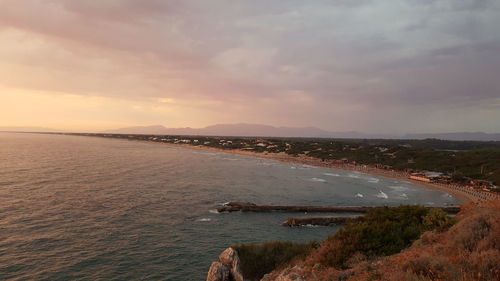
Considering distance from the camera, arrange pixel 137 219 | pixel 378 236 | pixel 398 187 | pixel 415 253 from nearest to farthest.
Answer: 1. pixel 415 253
2. pixel 378 236
3. pixel 137 219
4. pixel 398 187

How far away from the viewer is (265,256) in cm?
1947

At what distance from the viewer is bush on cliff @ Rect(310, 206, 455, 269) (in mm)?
13702

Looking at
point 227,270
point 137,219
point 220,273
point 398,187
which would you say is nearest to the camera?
point 220,273

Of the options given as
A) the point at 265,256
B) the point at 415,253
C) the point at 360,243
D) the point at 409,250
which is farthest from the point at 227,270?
the point at 415,253

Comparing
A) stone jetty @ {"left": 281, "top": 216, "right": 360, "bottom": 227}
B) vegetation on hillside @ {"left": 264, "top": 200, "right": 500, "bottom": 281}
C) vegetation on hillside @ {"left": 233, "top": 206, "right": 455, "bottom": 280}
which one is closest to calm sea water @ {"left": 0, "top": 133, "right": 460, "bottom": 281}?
stone jetty @ {"left": 281, "top": 216, "right": 360, "bottom": 227}

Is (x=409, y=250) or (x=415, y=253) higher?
(x=415, y=253)

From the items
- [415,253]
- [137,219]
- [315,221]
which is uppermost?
[415,253]

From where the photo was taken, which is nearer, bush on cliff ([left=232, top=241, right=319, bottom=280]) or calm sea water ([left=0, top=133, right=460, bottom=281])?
bush on cliff ([left=232, top=241, right=319, bottom=280])

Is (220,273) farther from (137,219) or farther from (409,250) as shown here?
(137,219)

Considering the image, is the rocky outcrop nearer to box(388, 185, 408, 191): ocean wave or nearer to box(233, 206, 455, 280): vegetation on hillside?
box(233, 206, 455, 280): vegetation on hillside

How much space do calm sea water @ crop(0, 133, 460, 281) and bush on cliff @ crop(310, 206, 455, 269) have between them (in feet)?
36.6

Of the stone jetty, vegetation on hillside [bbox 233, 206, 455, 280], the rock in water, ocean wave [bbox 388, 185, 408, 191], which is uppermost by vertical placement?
vegetation on hillside [bbox 233, 206, 455, 280]

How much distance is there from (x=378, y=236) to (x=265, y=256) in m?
8.04

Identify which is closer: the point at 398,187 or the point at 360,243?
the point at 360,243
